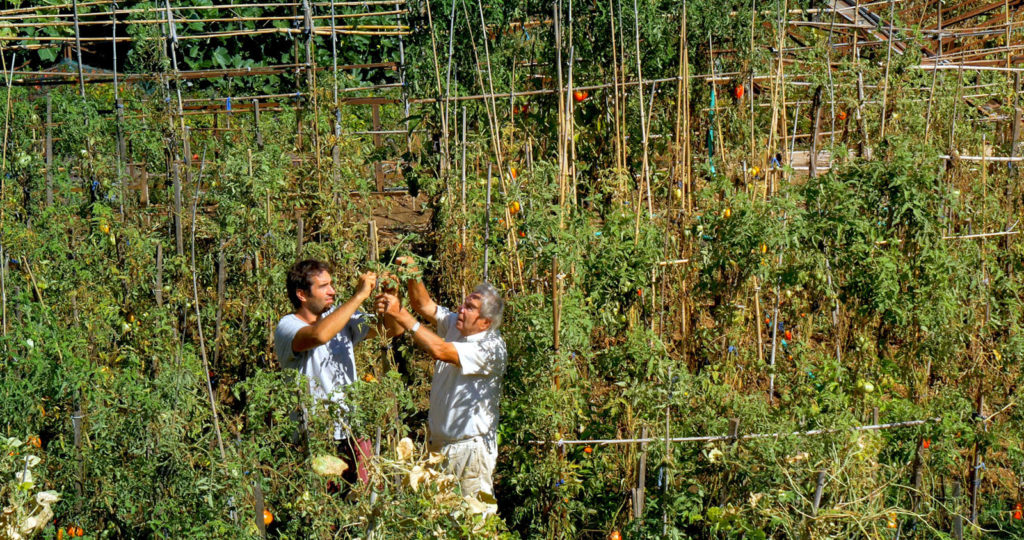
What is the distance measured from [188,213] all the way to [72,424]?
1.72 metres

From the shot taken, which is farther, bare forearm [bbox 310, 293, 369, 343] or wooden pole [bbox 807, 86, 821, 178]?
wooden pole [bbox 807, 86, 821, 178]

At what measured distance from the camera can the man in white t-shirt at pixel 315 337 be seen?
344 cm

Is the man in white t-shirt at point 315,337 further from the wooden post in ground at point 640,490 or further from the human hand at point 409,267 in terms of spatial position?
the wooden post in ground at point 640,490

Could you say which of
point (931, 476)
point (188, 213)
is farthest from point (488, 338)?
point (188, 213)

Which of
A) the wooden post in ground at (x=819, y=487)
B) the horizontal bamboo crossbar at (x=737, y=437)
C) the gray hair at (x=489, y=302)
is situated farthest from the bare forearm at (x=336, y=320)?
the wooden post in ground at (x=819, y=487)

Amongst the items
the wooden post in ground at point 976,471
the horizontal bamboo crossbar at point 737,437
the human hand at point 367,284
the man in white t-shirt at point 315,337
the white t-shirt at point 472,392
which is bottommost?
the wooden post in ground at point 976,471

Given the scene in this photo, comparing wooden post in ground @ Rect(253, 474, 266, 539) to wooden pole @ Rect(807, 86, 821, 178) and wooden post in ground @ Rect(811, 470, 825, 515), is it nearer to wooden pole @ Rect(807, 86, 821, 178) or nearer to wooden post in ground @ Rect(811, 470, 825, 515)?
wooden post in ground @ Rect(811, 470, 825, 515)

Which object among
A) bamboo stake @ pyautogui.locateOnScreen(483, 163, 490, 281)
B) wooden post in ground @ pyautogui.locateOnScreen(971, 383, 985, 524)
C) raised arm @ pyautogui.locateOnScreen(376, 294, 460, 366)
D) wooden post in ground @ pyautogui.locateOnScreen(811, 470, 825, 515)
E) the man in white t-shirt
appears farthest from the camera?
bamboo stake @ pyautogui.locateOnScreen(483, 163, 490, 281)

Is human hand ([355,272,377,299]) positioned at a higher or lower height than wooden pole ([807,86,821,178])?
lower

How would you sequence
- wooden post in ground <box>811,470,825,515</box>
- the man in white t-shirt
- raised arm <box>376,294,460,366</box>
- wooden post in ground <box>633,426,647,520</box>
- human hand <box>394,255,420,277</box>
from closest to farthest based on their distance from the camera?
wooden post in ground <box>811,470,825,515</box>, human hand <box>394,255,420,277</box>, raised arm <box>376,294,460,366</box>, wooden post in ground <box>633,426,647,520</box>, the man in white t-shirt

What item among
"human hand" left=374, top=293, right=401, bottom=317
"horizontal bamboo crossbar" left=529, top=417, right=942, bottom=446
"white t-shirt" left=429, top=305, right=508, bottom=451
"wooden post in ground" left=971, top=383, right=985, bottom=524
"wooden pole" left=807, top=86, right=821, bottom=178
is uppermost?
"wooden pole" left=807, top=86, right=821, bottom=178

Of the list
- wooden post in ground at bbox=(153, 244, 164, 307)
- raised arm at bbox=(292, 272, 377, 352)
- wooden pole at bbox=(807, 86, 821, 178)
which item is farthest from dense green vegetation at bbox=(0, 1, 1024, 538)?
wooden pole at bbox=(807, 86, 821, 178)

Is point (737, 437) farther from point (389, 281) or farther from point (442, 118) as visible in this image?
point (442, 118)

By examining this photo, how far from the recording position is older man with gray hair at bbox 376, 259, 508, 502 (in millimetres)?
3494
